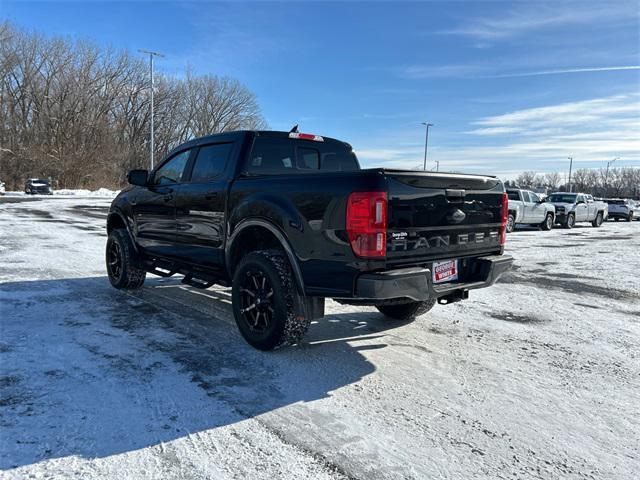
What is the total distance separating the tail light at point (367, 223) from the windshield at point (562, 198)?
2321 centimetres

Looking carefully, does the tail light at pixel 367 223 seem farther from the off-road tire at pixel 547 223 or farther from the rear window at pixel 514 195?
the off-road tire at pixel 547 223

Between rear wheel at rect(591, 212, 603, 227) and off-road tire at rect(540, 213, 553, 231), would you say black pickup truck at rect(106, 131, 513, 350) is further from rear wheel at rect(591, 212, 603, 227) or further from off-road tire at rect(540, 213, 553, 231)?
rear wheel at rect(591, 212, 603, 227)

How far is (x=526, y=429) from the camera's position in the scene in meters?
2.91

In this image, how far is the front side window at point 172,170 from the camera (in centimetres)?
547

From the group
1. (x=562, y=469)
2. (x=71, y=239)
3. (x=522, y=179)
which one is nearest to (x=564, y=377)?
(x=562, y=469)

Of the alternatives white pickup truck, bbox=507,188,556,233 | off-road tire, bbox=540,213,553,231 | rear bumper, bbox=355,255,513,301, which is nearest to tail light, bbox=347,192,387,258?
rear bumper, bbox=355,255,513,301

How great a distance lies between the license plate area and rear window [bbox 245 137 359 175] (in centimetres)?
173

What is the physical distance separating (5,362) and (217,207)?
2.17 m

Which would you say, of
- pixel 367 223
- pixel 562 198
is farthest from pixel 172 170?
pixel 562 198

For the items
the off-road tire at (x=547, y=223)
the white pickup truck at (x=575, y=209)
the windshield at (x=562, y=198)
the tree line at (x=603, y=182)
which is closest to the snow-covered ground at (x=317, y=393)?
the off-road tire at (x=547, y=223)

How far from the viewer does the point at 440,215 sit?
3.83 meters

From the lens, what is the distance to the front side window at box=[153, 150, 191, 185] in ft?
17.9

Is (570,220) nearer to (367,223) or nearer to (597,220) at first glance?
(597,220)

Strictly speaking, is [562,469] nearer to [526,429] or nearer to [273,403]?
[526,429]
